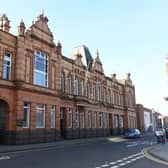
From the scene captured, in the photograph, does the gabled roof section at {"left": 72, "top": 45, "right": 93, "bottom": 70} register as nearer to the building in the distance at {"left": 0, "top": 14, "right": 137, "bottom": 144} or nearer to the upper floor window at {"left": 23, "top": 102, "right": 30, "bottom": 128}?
the building in the distance at {"left": 0, "top": 14, "right": 137, "bottom": 144}

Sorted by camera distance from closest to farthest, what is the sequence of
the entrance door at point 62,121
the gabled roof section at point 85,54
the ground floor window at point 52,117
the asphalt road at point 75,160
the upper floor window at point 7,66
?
the asphalt road at point 75,160, the upper floor window at point 7,66, the ground floor window at point 52,117, the entrance door at point 62,121, the gabled roof section at point 85,54

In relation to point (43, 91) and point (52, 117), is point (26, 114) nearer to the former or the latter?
point (43, 91)

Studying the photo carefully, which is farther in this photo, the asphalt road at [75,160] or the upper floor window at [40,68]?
the upper floor window at [40,68]

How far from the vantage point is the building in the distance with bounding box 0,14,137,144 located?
73.0ft

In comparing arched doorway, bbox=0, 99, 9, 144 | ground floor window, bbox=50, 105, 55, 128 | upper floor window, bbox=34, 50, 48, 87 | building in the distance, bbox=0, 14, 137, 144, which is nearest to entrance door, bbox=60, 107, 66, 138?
building in the distance, bbox=0, 14, 137, 144

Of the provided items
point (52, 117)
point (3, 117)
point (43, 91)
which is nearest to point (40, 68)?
point (43, 91)

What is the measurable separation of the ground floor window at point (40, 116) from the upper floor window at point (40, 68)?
2.56m

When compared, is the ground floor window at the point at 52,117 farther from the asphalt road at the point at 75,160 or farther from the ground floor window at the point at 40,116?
the asphalt road at the point at 75,160

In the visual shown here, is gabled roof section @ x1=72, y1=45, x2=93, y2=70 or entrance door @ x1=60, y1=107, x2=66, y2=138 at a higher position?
gabled roof section @ x1=72, y1=45, x2=93, y2=70

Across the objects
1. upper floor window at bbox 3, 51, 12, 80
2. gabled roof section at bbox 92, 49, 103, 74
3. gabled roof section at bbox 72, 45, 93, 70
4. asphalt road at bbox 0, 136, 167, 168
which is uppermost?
gabled roof section at bbox 72, 45, 93, 70

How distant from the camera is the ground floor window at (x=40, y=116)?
2497 centimetres

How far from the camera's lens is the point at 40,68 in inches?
1038

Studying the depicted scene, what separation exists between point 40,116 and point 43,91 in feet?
9.03

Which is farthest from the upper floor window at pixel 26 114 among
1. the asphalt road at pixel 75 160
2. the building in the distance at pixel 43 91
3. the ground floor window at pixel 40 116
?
the asphalt road at pixel 75 160
